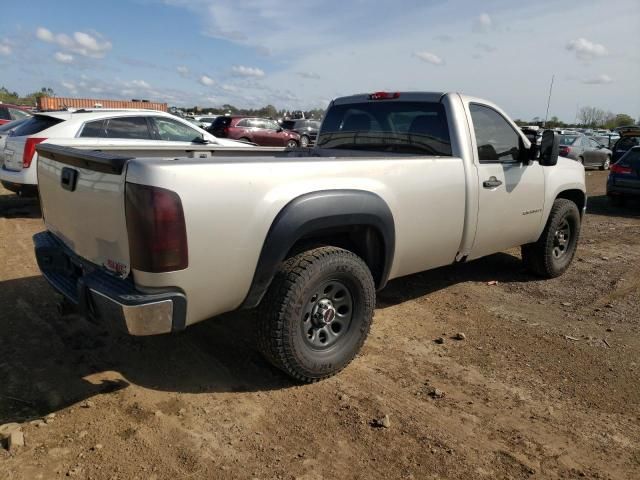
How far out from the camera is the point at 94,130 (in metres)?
7.76

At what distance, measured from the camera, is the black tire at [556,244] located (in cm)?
508

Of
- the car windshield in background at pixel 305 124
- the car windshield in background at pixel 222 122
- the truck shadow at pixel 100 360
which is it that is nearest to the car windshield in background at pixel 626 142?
the car windshield in background at pixel 305 124

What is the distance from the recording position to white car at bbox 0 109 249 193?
7328mm

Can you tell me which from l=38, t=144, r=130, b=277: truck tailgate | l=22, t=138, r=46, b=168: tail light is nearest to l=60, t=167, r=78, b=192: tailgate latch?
l=38, t=144, r=130, b=277: truck tailgate

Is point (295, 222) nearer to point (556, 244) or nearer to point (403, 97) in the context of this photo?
point (403, 97)

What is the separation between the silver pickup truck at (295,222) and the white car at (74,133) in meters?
3.79

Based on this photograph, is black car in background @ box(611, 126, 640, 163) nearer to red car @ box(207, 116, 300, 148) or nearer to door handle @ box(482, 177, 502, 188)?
red car @ box(207, 116, 300, 148)

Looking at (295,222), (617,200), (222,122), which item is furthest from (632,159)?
(222,122)

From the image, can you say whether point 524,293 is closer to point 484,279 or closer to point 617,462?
point 484,279

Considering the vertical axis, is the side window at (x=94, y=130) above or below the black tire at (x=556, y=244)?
above

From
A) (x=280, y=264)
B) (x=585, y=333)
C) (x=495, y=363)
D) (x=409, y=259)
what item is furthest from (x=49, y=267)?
(x=585, y=333)

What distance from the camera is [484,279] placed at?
5.43 metres

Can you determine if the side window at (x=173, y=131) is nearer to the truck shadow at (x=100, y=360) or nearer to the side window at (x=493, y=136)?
the truck shadow at (x=100, y=360)

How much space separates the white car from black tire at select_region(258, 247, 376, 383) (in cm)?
434
